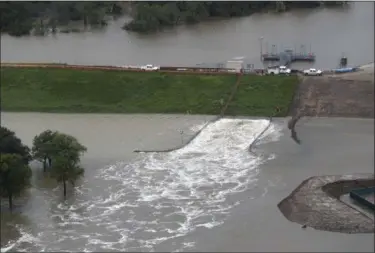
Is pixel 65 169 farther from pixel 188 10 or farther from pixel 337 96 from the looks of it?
pixel 188 10

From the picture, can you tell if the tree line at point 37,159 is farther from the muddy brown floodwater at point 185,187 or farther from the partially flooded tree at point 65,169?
the muddy brown floodwater at point 185,187

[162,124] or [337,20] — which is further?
[337,20]

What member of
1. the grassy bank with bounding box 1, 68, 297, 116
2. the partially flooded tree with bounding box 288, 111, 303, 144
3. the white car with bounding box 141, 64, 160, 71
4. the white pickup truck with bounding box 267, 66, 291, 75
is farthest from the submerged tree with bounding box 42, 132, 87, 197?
the white pickup truck with bounding box 267, 66, 291, 75

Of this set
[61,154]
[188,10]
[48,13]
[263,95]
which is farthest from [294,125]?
[48,13]

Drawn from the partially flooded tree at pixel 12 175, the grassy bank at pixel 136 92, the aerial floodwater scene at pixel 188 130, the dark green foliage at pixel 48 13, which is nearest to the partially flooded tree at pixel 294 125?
the aerial floodwater scene at pixel 188 130

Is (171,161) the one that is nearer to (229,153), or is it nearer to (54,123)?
(229,153)

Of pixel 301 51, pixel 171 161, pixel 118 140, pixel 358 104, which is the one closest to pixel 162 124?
pixel 118 140
